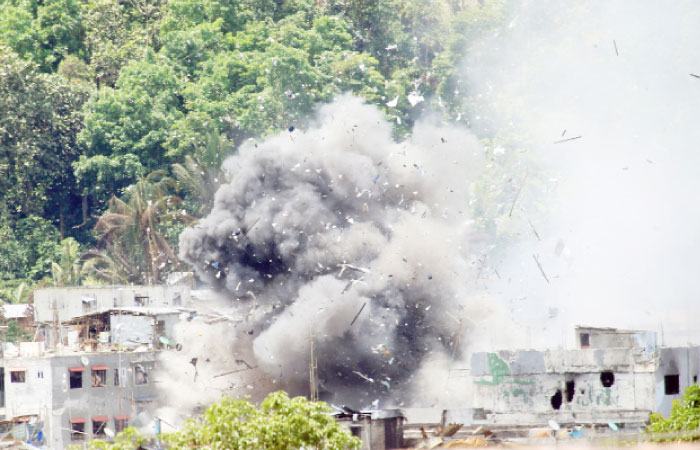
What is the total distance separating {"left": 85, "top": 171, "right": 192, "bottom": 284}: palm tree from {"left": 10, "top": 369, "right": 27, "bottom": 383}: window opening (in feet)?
50.7

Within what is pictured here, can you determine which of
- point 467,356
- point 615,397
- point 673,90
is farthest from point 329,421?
point 673,90

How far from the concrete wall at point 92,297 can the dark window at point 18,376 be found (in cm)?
678

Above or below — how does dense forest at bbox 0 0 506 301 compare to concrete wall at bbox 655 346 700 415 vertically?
above

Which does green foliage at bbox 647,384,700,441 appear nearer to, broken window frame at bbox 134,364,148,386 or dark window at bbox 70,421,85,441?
dark window at bbox 70,421,85,441

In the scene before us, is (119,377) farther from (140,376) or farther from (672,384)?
(672,384)

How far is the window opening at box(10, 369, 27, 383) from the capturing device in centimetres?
5625

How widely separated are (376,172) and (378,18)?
35597mm

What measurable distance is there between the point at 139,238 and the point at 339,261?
21876 millimetres

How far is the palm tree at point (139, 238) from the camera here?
71.5 meters

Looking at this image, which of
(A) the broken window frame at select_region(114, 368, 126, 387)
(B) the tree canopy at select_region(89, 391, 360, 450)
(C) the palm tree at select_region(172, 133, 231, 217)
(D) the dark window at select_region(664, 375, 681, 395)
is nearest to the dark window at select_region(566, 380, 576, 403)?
(D) the dark window at select_region(664, 375, 681, 395)

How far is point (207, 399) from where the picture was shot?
51688 mm

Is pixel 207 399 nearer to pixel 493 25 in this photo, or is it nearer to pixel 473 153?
pixel 473 153

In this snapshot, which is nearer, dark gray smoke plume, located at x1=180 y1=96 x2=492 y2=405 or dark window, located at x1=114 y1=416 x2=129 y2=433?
dark gray smoke plume, located at x1=180 y1=96 x2=492 y2=405

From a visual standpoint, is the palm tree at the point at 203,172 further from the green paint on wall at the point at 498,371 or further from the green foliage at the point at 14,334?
the green paint on wall at the point at 498,371
